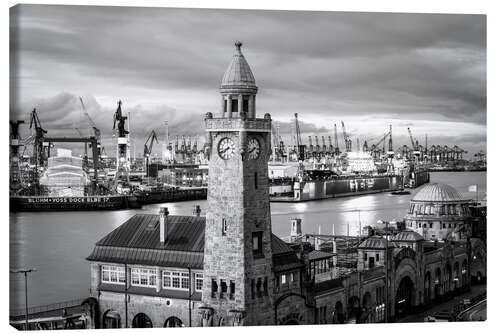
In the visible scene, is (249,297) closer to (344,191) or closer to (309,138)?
(309,138)

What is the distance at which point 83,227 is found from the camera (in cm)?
2811

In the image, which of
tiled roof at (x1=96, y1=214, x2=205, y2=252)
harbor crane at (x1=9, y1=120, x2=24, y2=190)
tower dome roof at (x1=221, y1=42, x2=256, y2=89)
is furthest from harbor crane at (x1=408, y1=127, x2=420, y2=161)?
harbor crane at (x1=9, y1=120, x2=24, y2=190)

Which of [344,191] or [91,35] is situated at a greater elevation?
[91,35]

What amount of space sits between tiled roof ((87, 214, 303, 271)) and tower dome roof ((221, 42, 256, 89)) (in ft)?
13.7

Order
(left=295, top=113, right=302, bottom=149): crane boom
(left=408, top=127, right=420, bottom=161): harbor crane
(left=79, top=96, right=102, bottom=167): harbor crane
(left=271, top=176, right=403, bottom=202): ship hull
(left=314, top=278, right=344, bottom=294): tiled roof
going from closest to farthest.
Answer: (left=79, top=96, right=102, bottom=167): harbor crane
(left=314, top=278, right=344, bottom=294): tiled roof
(left=295, top=113, right=302, bottom=149): crane boom
(left=408, top=127, right=420, bottom=161): harbor crane
(left=271, top=176, right=403, bottom=202): ship hull

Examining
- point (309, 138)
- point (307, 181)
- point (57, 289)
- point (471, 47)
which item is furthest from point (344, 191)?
point (57, 289)

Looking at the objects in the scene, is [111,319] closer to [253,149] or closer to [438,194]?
[253,149]

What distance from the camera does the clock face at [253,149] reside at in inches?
903

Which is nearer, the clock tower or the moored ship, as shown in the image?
the clock tower

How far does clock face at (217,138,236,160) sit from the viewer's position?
2291 cm

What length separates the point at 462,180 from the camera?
3111 cm

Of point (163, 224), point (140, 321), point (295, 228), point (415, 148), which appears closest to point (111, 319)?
point (140, 321)

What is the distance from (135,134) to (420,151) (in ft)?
29.7

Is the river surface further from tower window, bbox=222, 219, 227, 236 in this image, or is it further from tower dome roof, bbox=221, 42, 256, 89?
tower dome roof, bbox=221, 42, 256, 89
